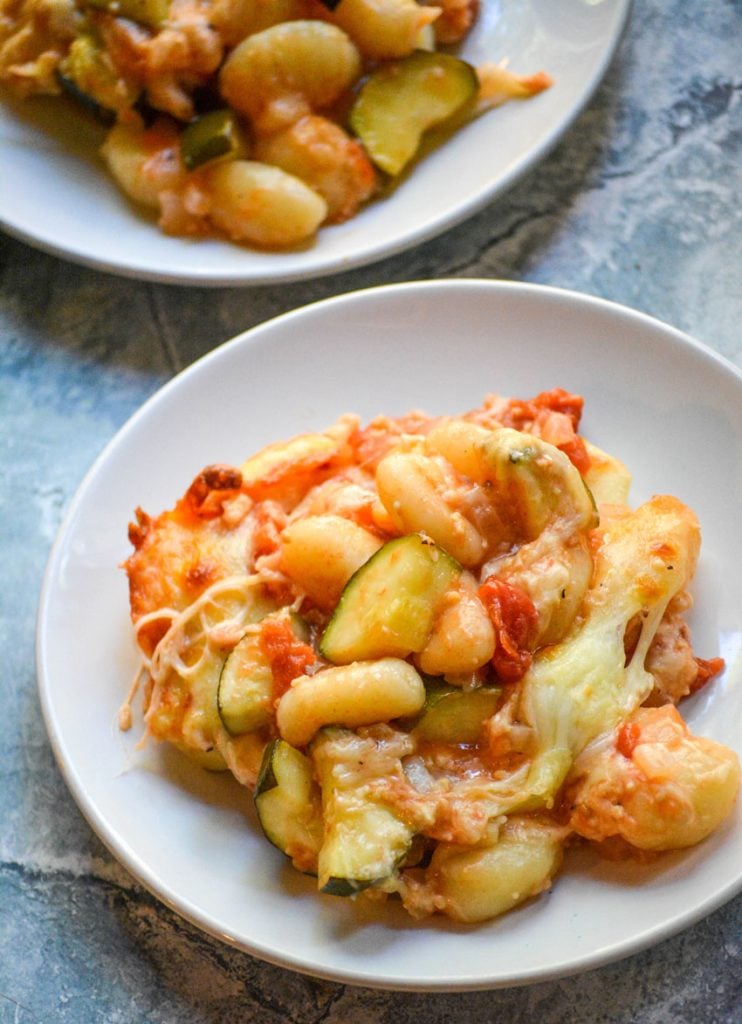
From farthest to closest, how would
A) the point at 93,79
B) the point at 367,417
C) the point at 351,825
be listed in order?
the point at 93,79 → the point at 367,417 → the point at 351,825

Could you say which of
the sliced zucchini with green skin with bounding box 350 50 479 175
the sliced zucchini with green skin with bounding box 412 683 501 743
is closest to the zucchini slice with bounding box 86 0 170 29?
the sliced zucchini with green skin with bounding box 350 50 479 175

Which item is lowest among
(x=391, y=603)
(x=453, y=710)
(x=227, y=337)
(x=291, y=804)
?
(x=227, y=337)

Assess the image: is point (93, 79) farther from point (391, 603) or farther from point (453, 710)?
point (453, 710)

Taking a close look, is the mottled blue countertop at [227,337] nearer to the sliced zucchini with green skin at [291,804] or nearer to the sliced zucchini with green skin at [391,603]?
the sliced zucchini with green skin at [291,804]

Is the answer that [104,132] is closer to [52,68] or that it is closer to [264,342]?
[52,68]

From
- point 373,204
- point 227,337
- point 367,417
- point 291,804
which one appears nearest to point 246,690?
point 291,804

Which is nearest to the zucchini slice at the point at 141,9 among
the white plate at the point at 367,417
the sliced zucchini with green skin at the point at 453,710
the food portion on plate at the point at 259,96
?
the food portion on plate at the point at 259,96

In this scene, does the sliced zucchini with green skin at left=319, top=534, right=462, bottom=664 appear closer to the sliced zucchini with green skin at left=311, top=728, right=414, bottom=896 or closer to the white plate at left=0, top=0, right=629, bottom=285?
the sliced zucchini with green skin at left=311, top=728, right=414, bottom=896
